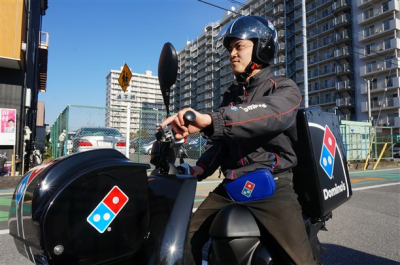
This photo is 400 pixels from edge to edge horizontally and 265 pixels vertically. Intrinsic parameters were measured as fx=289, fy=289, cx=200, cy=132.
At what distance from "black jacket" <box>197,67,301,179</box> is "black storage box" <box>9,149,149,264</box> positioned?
422mm

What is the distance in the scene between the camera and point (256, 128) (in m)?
1.27

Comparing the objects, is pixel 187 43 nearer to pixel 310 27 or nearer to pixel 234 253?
pixel 310 27

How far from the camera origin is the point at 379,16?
42625 mm

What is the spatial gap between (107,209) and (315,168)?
1.26 meters

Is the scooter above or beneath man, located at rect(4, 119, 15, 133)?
beneath

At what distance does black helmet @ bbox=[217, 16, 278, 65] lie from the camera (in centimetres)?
176

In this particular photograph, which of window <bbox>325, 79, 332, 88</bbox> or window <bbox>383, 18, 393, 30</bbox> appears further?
window <bbox>325, 79, 332, 88</bbox>

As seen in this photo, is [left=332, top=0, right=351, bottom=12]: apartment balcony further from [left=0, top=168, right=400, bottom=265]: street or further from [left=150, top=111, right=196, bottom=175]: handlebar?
[left=150, top=111, right=196, bottom=175]: handlebar

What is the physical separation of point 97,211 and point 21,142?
1395cm

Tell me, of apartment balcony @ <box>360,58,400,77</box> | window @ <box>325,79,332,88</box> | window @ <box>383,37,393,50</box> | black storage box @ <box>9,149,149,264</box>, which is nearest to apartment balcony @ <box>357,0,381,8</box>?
window @ <box>383,37,393,50</box>

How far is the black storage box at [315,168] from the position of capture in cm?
177

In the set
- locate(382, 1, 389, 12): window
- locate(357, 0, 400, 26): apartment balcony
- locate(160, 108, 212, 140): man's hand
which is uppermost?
locate(382, 1, 389, 12): window

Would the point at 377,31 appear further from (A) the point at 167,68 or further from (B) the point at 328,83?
(A) the point at 167,68

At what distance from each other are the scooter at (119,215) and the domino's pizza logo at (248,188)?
0.11m
